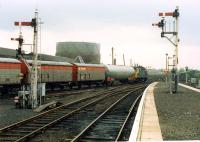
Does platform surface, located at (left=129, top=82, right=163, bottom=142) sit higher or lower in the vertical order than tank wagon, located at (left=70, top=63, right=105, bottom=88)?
lower

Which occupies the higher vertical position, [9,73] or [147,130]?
[9,73]

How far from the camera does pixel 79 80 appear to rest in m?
51.0

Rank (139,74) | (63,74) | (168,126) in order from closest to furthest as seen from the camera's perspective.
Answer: (168,126) → (63,74) → (139,74)

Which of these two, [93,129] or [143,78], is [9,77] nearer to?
[93,129]

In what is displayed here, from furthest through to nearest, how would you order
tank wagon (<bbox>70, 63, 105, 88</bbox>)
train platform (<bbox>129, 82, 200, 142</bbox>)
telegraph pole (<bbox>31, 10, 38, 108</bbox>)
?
Result: tank wagon (<bbox>70, 63, 105, 88</bbox>), telegraph pole (<bbox>31, 10, 38, 108</bbox>), train platform (<bbox>129, 82, 200, 142</bbox>)

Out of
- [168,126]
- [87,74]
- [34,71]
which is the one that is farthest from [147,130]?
[87,74]

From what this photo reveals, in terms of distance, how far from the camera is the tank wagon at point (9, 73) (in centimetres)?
3247

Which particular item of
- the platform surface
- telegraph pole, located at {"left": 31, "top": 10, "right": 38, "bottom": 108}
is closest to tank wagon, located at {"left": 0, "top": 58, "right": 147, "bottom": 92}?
telegraph pole, located at {"left": 31, "top": 10, "right": 38, "bottom": 108}

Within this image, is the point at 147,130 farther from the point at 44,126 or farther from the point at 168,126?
the point at 44,126

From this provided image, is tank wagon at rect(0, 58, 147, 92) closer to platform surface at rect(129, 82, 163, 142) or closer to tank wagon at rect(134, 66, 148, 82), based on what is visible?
tank wagon at rect(134, 66, 148, 82)

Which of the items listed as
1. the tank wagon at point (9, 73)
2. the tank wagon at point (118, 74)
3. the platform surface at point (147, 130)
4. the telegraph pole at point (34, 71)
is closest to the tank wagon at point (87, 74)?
the tank wagon at point (118, 74)

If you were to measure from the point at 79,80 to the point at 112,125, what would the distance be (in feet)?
108

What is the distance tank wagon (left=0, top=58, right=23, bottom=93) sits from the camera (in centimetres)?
3247

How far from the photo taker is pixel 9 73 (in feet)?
110
